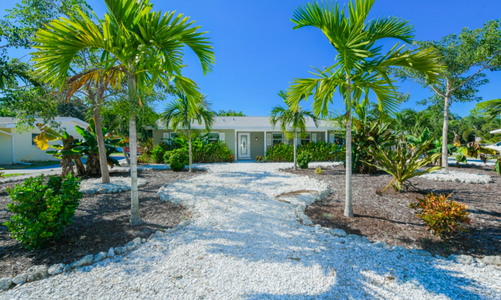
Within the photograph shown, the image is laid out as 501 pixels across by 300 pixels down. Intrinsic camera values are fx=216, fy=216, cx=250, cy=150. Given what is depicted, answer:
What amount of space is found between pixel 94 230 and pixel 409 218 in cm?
531

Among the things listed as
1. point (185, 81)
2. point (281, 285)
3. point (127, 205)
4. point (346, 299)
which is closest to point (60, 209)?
point (127, 205)

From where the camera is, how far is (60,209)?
9.58ft

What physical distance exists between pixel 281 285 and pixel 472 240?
2.99 metres

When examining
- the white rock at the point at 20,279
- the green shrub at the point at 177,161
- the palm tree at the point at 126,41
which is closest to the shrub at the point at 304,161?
the green shrub at the point at 177,161

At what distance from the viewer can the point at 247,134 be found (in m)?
16.5

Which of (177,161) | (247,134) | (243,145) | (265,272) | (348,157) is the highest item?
(247,134)

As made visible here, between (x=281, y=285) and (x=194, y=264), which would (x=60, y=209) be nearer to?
(x=194, y=264)

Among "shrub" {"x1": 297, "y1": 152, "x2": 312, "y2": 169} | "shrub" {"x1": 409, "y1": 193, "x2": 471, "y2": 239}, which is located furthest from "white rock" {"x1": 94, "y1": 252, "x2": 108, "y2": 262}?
"shrub" {"x1": 297, "y1": 152, "x2": 312, "y2": 169}

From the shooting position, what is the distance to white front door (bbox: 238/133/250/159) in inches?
646

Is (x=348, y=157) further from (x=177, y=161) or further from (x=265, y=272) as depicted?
(x=177, y=161)

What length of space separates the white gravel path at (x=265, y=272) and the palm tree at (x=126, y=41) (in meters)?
1.34

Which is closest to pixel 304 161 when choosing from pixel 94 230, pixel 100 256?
pixel 94 230

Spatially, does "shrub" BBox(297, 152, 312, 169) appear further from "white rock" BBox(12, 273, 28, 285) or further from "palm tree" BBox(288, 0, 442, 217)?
"white rock" BBox(12, 273, 28, 285)

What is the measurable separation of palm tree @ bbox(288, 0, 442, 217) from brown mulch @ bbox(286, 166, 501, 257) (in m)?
0.44
